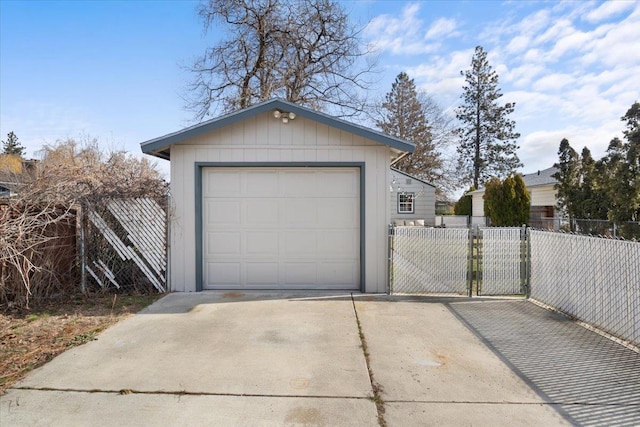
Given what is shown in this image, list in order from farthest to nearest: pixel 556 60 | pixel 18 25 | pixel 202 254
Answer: pixel 556 60, pixel 18 25, pixel 202 254

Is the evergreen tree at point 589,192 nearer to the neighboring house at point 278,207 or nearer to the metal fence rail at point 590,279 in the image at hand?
the metal fence rail at point 590,279

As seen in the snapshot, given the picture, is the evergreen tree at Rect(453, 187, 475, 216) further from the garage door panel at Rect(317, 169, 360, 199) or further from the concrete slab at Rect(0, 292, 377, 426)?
the concrete slab at Rect(0, 292, 377, 426)

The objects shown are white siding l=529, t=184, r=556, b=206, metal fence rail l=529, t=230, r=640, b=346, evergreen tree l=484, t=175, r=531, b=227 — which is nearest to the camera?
metal fence rail l=529, t=230, r=640, b=346

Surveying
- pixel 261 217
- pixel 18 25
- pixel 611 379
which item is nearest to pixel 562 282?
pixel 611 379

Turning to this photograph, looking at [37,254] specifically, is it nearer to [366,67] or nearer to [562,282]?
[562,282]

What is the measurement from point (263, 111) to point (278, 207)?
1787 mm

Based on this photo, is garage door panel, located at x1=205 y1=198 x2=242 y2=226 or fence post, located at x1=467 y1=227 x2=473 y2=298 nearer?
fence post, located at x1=467 y1=227 x2=473 y2=298

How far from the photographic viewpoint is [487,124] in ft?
111

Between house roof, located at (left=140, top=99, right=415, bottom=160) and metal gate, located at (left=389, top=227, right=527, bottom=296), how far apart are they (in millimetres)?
1681

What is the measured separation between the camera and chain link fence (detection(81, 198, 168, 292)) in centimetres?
643

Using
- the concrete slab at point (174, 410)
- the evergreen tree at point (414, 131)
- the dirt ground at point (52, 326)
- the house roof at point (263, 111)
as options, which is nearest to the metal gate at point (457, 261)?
the house roof at point (263, 111)

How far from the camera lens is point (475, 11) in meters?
9.40

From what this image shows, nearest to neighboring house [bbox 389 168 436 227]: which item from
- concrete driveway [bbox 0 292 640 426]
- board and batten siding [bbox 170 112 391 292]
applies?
board and batten siding [bbox 170 112 391 292]

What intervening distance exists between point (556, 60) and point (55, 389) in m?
13.7
